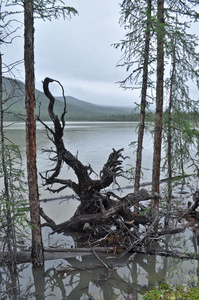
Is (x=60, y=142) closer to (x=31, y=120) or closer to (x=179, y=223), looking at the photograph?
(x=31, y=120)

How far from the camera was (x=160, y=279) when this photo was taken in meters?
7.40

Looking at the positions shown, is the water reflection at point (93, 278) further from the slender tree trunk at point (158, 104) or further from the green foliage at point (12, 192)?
the slender tree trunk at point (158, 104)

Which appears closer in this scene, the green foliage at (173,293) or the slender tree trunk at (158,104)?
the green foliage at (173,293)

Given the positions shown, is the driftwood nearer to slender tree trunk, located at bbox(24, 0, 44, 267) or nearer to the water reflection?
the water reflection

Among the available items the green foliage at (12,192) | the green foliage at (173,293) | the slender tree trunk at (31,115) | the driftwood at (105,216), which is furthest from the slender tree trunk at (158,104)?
the green foliage at (12,192)

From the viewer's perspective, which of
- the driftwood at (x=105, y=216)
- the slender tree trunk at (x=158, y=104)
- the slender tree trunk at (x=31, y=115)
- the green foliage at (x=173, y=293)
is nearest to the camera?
the green foliage at (x=173, y=293)

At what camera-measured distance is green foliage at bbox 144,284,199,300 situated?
6.24 m

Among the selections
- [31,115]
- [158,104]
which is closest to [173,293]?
[31,115]

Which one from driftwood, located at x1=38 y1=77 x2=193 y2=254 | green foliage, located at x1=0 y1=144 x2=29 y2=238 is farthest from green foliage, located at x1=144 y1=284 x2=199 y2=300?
green foliage, located at x1=0 y1=144 x2=29 y2=238

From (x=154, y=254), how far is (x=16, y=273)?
4339 mm

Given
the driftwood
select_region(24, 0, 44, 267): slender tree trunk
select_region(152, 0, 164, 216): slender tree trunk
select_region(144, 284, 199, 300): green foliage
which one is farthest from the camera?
select_region(152, 0, 164, 216): slender tree trunk

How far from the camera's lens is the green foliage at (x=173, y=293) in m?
6.24

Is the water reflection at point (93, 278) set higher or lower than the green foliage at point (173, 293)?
lower

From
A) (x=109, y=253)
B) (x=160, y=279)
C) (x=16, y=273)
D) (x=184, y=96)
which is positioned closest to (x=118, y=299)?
(x=160, y=279)
